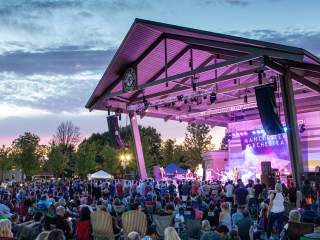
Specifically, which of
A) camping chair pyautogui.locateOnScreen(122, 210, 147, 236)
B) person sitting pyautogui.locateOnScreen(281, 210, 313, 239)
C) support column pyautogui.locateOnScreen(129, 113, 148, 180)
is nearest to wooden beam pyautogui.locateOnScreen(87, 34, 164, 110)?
support column pyautogui.locateOnScreen(129, 113, 148, 180)

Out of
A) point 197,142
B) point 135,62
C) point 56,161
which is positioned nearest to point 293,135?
point 135,62

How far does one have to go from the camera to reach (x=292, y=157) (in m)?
16.4

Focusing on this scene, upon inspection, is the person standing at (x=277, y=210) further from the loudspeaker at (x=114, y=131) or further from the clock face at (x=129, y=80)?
the loudspeaker at (x=114, y=131)

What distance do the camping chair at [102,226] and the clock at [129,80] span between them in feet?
44.7

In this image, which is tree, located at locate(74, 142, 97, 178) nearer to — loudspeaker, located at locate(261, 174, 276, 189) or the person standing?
loudspeaker, located at locate(261, 174, 276, 189)

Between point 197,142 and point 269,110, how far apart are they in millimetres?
30786

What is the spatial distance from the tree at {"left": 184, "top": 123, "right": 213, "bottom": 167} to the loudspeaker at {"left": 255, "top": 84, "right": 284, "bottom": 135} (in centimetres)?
3002

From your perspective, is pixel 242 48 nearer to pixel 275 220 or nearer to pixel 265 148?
pixel 275 220

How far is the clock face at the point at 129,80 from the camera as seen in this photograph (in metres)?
21.6

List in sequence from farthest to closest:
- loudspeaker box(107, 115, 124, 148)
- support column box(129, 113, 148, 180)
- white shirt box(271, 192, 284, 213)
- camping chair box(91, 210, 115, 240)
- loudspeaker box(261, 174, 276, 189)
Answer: support column box(129, 113, 148, 180)
loudspeaker box(107, 115, 124, 148)
loudspeaker box(261, 174, 276, 189)
white shirt box(271, 192, 284, 213)
camping chair box(91, 210, 115, 240)

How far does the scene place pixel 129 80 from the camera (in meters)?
21.9

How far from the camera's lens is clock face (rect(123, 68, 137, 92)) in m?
21.6

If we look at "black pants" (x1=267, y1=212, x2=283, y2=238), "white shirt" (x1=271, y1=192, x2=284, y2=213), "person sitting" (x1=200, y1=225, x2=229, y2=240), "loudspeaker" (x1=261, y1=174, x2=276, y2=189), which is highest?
"loudspeaker" (x1=261, y1=174, x2=276, y2=189)

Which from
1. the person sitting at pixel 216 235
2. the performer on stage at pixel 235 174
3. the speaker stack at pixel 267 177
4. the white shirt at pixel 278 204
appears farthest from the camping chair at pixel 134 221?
the performer on stage at pixel 235 174
